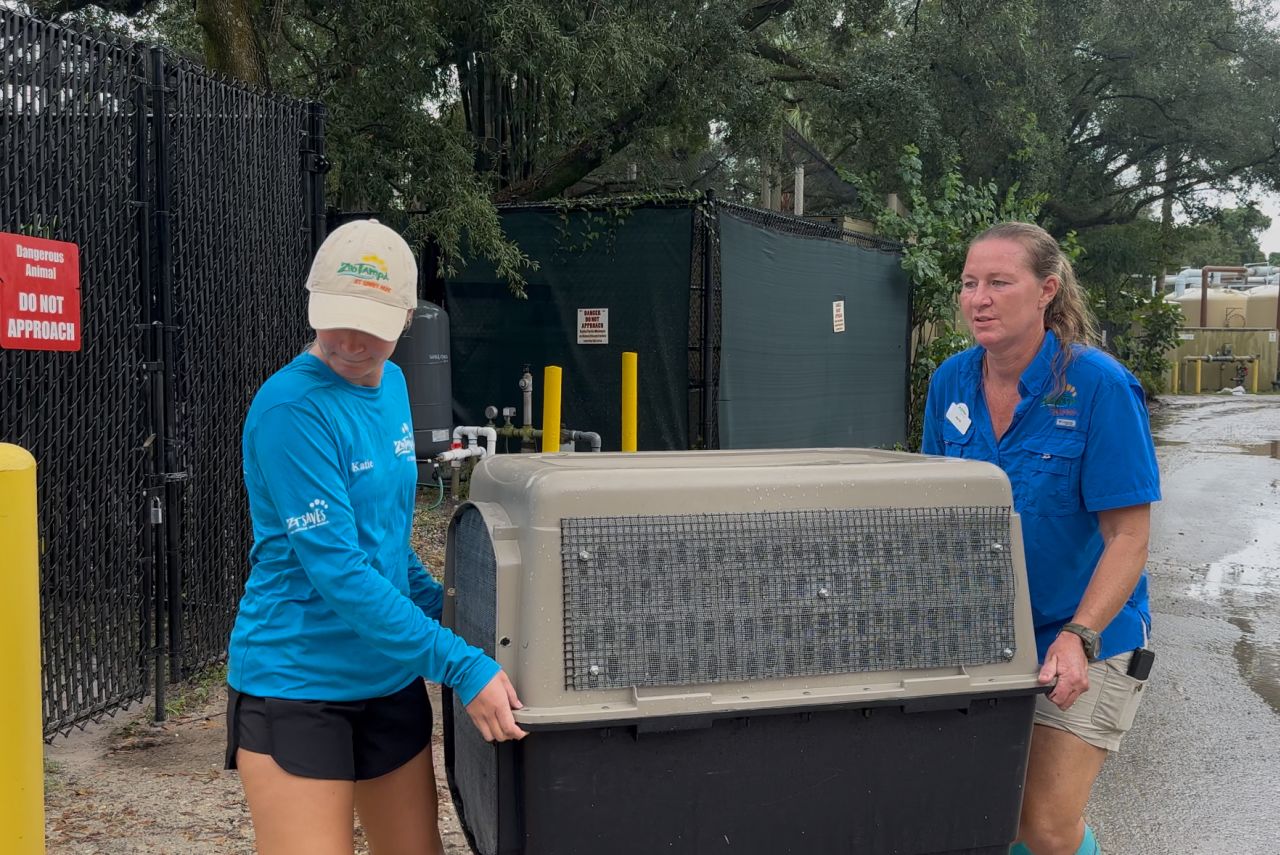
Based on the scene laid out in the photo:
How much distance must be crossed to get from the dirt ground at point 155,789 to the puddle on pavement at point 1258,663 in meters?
4.29

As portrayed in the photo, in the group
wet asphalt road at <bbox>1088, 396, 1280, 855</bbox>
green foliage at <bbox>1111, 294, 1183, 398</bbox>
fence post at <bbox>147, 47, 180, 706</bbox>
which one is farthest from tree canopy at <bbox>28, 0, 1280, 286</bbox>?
wet asphalt road at <bbox>1088, 396, 1280, 855</bbox>

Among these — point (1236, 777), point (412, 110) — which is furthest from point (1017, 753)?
point (412, 110)

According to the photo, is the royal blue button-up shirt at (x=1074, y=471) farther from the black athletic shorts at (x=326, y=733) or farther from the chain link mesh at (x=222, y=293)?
the chain link mesh at (x=222, y=293)

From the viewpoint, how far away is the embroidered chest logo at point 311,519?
7.95 feet

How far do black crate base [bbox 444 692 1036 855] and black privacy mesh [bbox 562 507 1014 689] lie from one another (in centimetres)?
9

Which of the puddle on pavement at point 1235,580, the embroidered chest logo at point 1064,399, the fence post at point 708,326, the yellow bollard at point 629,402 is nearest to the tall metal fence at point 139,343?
the yellow bollard at point 629,402

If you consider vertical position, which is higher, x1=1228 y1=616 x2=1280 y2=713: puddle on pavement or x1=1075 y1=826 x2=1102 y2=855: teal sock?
x1=1075 y1=826 x2=1102 y2=855: teal sock

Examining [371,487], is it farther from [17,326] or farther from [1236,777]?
[1236,777]

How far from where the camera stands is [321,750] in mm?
2549

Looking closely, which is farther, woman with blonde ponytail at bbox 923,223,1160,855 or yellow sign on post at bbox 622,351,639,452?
yellow sign on post at bbox 622,351,639,452

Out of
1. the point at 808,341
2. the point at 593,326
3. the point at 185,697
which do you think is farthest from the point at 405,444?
the point at 808,341

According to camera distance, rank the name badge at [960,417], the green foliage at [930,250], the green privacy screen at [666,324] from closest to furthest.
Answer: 1. the name badge at [960,417]
2. the green privacy screen at [666,324]
3. the green foliage at [930,250]

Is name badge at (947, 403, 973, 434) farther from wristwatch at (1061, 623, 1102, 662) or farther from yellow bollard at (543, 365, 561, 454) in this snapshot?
yellow bollard at (543, 365, 561, 454)

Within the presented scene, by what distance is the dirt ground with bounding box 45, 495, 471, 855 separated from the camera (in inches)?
172
